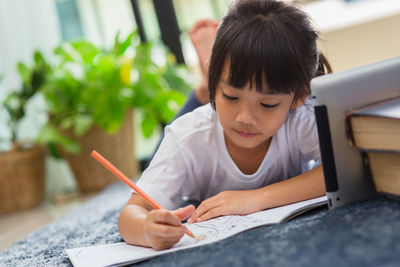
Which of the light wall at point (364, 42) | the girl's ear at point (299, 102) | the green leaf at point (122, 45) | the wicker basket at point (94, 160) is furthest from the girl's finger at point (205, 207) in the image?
the green leaf at point (122, 45)

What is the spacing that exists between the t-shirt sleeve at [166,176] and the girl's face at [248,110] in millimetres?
135

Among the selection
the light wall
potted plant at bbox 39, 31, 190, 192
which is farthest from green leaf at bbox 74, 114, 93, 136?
the light wall

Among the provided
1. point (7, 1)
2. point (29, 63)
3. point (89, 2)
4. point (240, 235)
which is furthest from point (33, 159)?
point (240, 235)

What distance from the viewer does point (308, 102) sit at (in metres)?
1.00

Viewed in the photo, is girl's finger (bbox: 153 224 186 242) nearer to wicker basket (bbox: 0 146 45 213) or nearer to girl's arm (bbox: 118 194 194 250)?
girl's arm (bbox: 118 194 194 250)

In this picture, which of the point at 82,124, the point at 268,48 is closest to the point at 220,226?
the point at 268,48

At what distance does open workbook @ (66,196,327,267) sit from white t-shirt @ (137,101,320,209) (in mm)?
146

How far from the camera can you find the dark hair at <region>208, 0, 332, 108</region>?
824mm

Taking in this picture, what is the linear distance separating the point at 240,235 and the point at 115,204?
92 cm

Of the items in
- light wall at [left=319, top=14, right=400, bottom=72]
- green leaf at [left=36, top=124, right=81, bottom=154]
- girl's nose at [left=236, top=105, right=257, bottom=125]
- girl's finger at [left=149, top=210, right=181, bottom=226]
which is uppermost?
girl's nose at [left=236, top=105, right=257, bottom=125]

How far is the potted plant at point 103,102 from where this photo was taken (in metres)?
2.27

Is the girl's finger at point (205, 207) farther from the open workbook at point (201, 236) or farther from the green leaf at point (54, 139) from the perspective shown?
the green leaf at point (54, 139)

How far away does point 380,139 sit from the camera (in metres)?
0.67

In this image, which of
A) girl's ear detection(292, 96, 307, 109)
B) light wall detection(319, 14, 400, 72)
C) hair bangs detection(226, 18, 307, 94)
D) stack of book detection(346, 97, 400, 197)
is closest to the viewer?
stack of book detection(346, 97, 400, 197)
